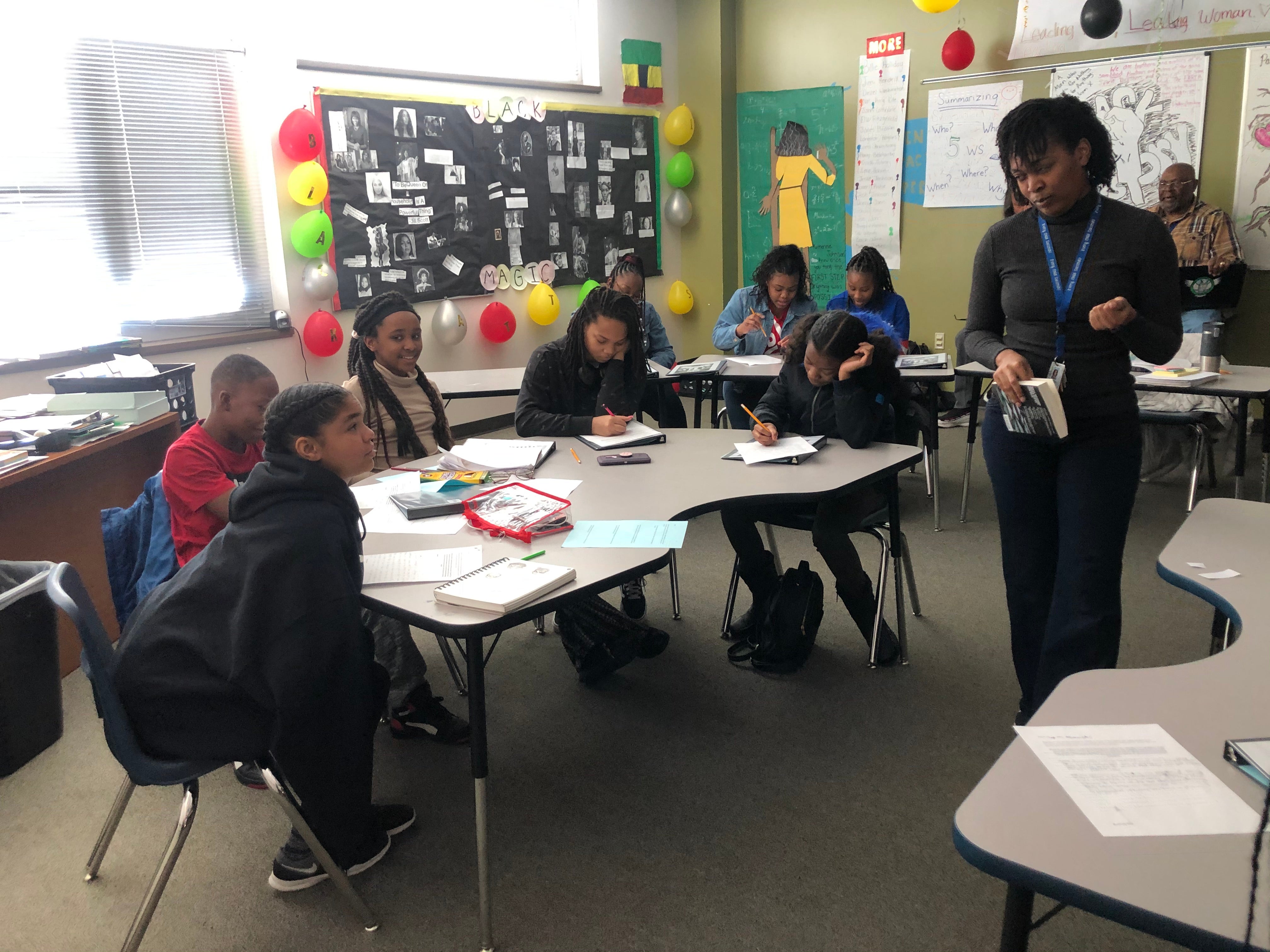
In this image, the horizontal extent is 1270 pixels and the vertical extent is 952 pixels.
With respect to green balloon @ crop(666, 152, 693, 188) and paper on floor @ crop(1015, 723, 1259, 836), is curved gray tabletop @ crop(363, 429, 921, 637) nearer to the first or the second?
paper on floor @ crop(1015, 723, 1259, 836)

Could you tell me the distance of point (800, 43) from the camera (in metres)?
6.52

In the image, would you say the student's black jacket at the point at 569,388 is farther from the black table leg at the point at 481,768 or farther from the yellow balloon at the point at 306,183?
the yellow balloon at the point at 306,183

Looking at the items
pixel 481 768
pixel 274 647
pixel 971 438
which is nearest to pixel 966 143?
pixel 971 438

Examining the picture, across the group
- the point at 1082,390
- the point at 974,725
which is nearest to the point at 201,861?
the point at 974,725

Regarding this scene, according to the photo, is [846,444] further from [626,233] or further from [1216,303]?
[626,233]

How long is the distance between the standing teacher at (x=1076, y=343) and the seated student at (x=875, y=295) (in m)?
2.12

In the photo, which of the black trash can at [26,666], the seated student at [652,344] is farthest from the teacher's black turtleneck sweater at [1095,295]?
the black trash can at [26,666]

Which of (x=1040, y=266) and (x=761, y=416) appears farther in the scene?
(x=761, y=416)

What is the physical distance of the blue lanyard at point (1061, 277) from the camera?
6.23 ft

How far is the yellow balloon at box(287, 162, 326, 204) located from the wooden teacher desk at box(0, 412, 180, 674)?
5.65ft

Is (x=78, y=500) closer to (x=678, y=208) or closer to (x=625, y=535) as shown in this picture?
(x=625, y=535)

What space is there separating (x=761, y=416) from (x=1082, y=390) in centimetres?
107

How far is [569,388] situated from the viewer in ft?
10.0

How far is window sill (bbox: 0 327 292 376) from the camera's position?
145 inches
